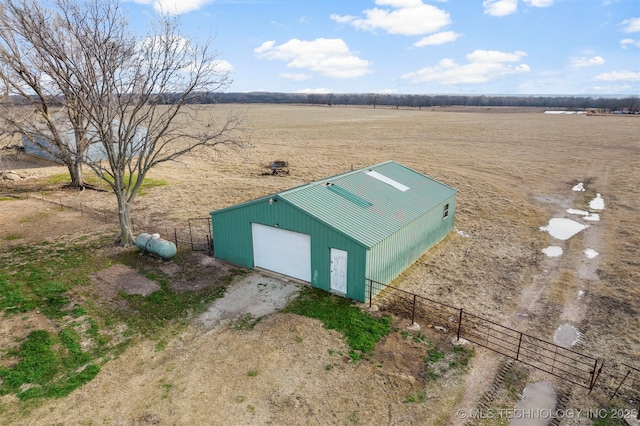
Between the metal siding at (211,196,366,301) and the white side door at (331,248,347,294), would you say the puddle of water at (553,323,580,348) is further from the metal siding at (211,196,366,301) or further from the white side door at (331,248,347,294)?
the white side door at (331,248,347,294)

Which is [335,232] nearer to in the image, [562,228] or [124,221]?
[124,221]

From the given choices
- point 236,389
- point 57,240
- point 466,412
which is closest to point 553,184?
point 466,412

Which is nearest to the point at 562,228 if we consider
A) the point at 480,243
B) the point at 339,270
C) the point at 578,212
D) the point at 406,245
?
the point at 578,212

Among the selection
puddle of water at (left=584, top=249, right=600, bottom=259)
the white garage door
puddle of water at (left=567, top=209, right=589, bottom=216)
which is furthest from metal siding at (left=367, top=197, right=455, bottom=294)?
puddle of water at (left=567, top=209, right=589, bottom=216)

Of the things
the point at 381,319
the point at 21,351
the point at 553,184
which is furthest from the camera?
the point at 553,184

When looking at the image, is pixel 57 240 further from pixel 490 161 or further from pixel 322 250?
pixel 490 161

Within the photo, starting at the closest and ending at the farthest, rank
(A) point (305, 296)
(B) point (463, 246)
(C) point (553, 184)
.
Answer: (A) point (305, 296), (B) point (463, 246), (C) point (553, 184)

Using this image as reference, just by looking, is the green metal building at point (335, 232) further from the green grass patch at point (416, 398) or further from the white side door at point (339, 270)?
the green grass patch at point (416, 398)

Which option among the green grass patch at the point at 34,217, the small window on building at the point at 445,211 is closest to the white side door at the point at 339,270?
the small window on building at the point at 445,211
